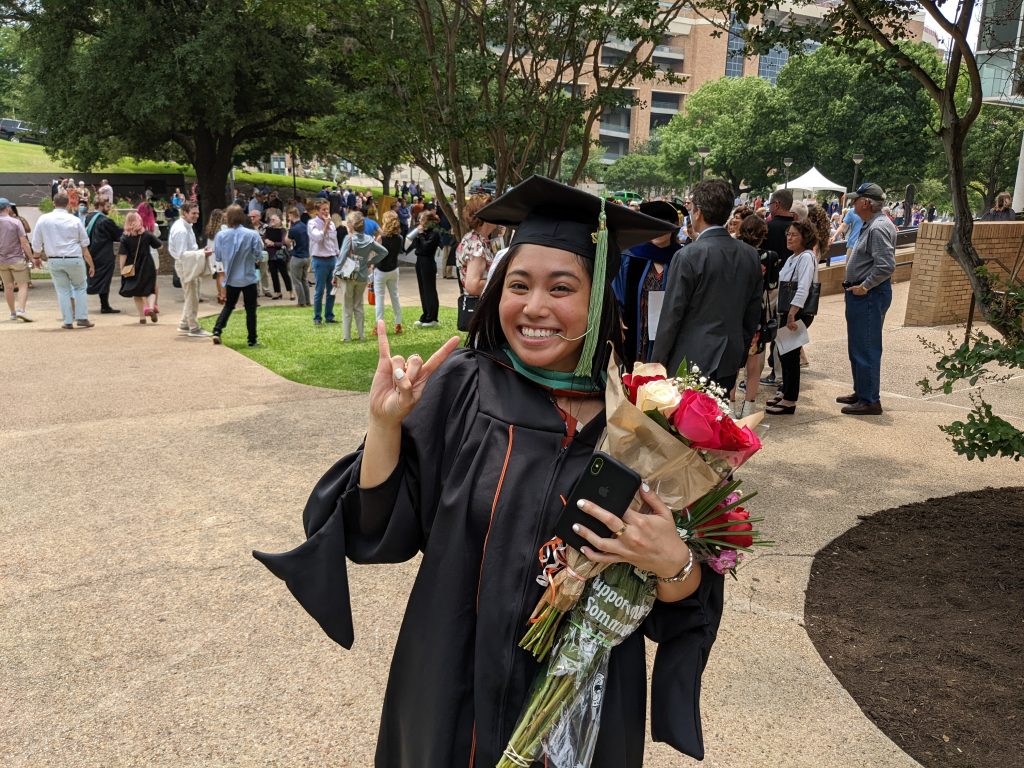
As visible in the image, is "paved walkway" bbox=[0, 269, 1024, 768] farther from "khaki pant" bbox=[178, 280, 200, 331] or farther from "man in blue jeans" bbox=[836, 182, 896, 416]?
"khaki pant" bbox=[178, 280, 200, 331]

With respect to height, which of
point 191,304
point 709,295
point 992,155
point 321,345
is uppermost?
point 992,155

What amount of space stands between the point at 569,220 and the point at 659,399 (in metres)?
0.54

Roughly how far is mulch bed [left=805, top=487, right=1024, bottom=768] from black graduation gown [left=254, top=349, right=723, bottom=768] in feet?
6.31

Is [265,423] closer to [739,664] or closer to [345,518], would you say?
[739,664]

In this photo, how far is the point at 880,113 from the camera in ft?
165

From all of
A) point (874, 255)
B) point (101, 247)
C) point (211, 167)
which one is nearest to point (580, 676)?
point (874, 255)

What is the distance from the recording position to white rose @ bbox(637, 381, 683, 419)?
1.64 meters

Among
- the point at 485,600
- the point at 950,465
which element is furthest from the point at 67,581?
the point at 950,465

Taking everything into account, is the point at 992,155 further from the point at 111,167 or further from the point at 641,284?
the point at 641,284

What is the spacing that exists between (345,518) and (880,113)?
2194 inches

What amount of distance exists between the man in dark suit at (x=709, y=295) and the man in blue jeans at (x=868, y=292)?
7.65 feet

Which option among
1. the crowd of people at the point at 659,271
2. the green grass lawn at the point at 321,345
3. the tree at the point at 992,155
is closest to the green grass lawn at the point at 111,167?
the crowd of people at the point at 659,271

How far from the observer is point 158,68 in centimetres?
1800

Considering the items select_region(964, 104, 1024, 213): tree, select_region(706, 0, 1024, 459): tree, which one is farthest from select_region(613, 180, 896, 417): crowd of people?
select_region(964, 104, 1024, 213): tree
